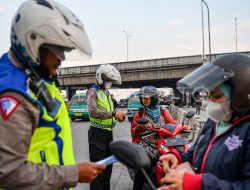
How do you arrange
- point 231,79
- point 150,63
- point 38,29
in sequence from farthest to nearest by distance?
point 150,63 → point 231,79 → point 38,29

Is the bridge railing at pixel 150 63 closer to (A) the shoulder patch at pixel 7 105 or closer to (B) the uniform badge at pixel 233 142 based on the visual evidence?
(B) the uniform badge at pixel 233 142

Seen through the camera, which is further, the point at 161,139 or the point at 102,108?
the point at 102,108

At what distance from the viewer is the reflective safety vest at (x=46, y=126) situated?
67.3 inches

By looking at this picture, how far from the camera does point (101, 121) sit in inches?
201

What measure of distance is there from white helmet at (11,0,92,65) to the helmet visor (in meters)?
0.74

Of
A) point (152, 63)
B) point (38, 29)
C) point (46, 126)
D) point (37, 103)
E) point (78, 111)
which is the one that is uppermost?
point (152, 63)

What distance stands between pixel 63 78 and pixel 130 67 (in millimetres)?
11272

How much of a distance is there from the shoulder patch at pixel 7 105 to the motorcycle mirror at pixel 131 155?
525 millimetres

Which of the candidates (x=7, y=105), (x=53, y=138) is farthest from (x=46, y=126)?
(x=7, y=105)

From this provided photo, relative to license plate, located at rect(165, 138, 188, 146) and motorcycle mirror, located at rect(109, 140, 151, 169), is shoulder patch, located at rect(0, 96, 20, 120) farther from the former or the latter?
license plate, located at rect(165, 138, 188, 146)

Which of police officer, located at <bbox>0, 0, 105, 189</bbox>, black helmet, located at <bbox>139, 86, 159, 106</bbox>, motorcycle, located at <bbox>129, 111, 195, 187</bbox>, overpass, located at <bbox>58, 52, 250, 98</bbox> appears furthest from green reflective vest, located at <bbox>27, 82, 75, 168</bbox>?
overpass, located at <bbox>58, 52, 250, 98</bbox>

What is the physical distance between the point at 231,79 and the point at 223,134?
343mm

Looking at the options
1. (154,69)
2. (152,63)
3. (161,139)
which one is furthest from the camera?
(152,63)

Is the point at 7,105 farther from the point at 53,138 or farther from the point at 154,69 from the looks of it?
the point at 154,69
